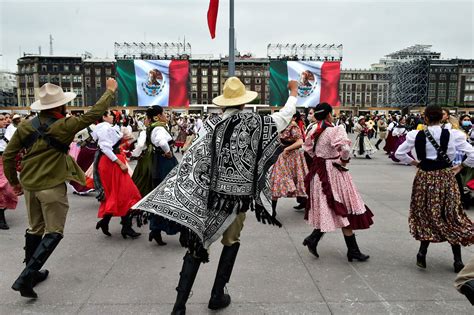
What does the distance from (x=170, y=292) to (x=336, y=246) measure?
7.18 feet

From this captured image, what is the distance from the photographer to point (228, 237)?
10.3ft

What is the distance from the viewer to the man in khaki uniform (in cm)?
331

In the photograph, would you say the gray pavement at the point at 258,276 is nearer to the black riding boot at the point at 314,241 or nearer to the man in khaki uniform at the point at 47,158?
the black riding boot at the point at 314,241

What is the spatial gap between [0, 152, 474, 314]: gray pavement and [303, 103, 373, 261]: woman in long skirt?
350 mm

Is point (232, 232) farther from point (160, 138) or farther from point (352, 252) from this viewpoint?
point (160, 138)

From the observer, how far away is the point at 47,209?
340cm

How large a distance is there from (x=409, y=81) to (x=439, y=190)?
82.8 meters

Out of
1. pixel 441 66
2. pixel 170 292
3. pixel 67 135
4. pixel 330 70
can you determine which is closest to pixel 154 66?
pixel 330 70

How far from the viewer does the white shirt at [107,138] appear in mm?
5020

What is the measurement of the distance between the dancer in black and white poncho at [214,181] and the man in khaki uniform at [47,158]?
0.97m

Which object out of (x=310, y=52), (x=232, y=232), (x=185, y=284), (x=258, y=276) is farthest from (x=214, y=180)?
(x=310, y=52)

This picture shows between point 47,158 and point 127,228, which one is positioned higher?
point 47,158

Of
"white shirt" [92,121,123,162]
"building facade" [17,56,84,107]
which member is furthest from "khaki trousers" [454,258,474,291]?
"building facade" [17,56,84,107]

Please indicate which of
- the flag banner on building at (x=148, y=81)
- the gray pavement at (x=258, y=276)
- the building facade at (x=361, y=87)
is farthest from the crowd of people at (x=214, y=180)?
the building facade at (x=361, y=87)
